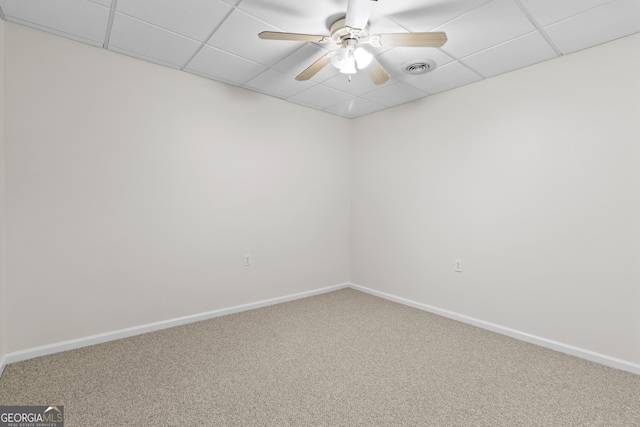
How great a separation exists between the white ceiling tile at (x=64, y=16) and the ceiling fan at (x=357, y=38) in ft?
3.87

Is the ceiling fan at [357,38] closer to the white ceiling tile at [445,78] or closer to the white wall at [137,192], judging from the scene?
the white ceiling tile at [445,78]

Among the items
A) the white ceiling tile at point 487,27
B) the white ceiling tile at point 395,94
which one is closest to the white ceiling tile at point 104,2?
the white ceiling tile at point 487,27

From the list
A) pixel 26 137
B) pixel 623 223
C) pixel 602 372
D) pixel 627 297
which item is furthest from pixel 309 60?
pixel 602 372

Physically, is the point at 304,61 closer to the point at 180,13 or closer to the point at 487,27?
the point at 180,13

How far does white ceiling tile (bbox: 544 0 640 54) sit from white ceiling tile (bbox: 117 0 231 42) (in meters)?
2.25

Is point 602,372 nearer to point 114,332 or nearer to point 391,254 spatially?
point 391,254

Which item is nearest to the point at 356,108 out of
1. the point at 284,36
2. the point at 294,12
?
the point at 294,12

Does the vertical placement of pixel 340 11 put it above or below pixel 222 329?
above

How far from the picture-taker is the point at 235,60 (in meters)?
2.60

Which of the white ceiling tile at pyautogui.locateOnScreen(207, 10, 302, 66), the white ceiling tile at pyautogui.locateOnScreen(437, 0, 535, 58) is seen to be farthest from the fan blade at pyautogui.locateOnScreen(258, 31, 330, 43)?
the white ceiling tile at pyautogui.locateOnScreen(437, 0, 535, 58)

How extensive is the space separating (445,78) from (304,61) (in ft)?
4.49

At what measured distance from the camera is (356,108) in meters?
3.83

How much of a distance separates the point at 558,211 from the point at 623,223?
389 millimetres

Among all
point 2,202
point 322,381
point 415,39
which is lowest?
point 322,381
